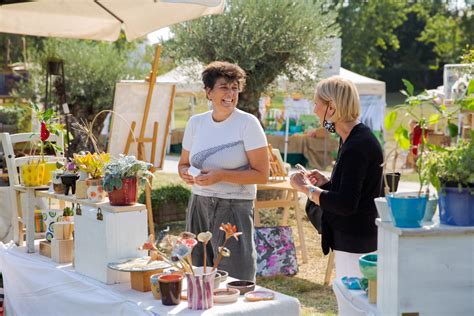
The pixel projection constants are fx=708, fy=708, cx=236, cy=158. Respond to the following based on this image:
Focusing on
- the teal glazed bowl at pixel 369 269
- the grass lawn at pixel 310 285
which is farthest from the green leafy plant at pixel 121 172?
the grass lawn at pixel 310 285

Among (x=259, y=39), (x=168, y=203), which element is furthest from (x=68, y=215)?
(x=259, y=39)

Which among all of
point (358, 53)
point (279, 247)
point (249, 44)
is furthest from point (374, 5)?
point (279, 247)

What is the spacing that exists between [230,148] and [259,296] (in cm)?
97

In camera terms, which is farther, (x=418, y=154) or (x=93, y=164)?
(x=93, y=164)

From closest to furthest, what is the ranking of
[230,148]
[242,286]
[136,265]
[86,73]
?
[242,286] < [136,265] < [230,148] < [86,73]

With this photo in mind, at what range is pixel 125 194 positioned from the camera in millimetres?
2801

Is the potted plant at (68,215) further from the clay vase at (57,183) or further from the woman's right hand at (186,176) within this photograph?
the woman's right hand at (186,176)

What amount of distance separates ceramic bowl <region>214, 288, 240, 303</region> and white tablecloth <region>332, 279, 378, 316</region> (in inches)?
13.3

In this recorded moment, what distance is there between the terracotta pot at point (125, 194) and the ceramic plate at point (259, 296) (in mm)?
676

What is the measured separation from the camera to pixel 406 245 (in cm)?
189

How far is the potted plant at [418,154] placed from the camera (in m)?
1.91

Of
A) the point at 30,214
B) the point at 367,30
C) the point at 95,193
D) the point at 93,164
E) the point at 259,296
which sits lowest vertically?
the point at 259,296

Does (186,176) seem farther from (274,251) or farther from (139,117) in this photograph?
(139,117)

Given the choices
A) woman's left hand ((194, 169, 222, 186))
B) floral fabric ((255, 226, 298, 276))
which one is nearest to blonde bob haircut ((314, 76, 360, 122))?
woman's left hand ((194, 169, 222, 186))
